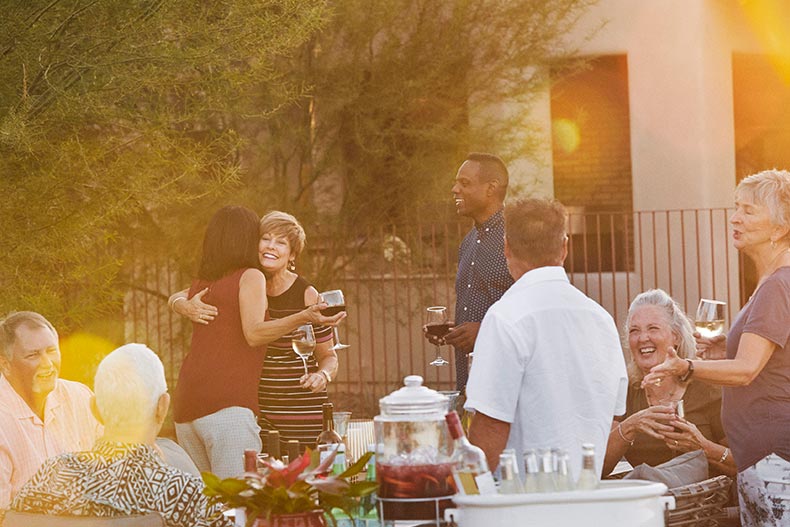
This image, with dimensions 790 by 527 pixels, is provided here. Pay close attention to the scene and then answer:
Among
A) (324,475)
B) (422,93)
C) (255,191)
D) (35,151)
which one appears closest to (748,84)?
(422,93)

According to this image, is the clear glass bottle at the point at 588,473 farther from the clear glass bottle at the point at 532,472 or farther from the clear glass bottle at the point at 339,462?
the clear glass bottle at the point at 339,462

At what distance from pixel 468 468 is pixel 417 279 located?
1019cm

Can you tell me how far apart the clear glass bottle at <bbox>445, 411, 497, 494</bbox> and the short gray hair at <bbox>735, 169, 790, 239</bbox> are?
158 centimetres

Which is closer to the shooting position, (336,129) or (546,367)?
(546,367)

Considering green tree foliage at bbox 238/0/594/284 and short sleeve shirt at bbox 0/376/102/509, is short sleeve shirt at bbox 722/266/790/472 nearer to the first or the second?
short sleeve shirt at bbox 0/376/102/509

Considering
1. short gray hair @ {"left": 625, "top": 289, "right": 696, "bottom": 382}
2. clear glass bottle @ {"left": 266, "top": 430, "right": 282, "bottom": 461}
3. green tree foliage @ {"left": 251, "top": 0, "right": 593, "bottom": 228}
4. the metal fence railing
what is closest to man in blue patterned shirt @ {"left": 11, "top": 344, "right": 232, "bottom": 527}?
clear glass bottle @ {"left": 266, "top": 430, "right": 282, "bottom": 461}

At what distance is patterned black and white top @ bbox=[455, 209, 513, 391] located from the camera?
5434mm

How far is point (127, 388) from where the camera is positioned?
3.54 m

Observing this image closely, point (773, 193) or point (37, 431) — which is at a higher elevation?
point (773, 193)

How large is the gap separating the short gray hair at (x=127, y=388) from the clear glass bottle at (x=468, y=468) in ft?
3.28

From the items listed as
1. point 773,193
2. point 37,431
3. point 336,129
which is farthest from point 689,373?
point 336,129

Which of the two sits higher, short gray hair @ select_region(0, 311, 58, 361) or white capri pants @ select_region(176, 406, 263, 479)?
short gray hair @ select_region(0, 311, 58, 361)

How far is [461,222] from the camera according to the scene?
500 inches

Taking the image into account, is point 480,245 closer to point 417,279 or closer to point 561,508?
point 561,508
